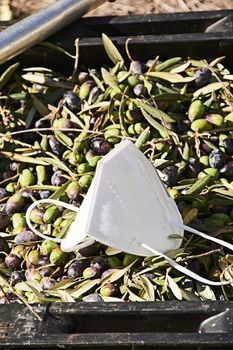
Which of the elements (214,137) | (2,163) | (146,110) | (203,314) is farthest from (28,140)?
(203,314)

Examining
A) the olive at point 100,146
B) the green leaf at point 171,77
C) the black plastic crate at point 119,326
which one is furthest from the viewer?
the green leaf at point 171,77

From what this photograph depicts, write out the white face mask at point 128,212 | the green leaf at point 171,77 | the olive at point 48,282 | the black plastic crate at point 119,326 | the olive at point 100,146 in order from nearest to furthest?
the black plastic crate at point 119,326
the white face mask at point 128,212
the olive at point 48,282
the olive at point 100,146
the green leaf at point 171,77

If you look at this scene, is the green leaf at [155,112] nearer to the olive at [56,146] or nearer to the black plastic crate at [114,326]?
the olive at [56,146]

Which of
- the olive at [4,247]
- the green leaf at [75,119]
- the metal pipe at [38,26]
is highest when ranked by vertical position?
the metal pipe at [38,26]

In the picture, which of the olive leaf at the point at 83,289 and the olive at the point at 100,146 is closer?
the olive leaf at the point at 83,289

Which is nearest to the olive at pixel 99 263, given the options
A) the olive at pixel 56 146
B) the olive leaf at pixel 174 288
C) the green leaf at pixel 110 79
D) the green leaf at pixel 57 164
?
the olive leaf at pixel 174 288

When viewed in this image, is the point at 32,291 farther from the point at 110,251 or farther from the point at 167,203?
the point at 167,203

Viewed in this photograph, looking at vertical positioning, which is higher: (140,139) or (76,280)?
(140,139)

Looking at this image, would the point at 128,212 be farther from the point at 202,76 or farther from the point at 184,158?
the point at 202,76
